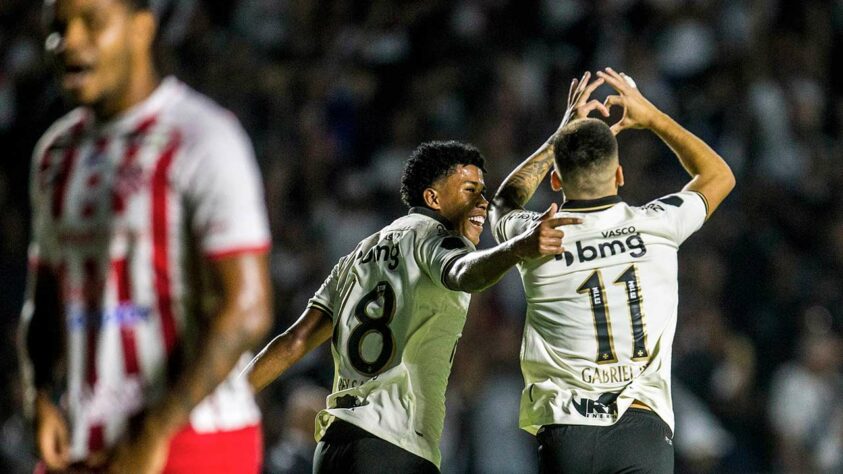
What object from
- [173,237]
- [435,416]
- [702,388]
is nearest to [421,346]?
[435,416]

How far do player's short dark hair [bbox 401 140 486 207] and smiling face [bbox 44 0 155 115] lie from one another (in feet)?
7.35

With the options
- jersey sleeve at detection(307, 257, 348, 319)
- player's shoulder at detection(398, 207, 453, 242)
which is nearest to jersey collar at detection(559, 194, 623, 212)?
player's shoulder at detection(398, 207, 453, 242)

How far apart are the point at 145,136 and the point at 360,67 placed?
29.4 ft

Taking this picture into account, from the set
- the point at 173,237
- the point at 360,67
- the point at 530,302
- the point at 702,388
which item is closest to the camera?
the point at 173,237

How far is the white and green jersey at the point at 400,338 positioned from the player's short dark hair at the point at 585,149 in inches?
19.5

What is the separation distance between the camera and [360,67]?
1158 cm

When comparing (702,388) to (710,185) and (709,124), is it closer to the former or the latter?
(709,124)

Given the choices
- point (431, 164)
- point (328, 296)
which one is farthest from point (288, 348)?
point (431, 164)

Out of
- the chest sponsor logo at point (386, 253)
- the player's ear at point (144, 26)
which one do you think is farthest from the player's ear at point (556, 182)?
the player's ear at point (144, 26)

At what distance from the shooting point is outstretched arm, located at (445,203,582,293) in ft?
12.5

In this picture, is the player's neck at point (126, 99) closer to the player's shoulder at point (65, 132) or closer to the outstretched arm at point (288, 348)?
the player's shoulder at point (65, 132)

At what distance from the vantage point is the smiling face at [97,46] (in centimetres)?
268

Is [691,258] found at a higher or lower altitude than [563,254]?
lower

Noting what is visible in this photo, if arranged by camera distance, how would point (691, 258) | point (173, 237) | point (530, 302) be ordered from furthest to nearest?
point (691, 258), point (530, 302), point (173, 237)
